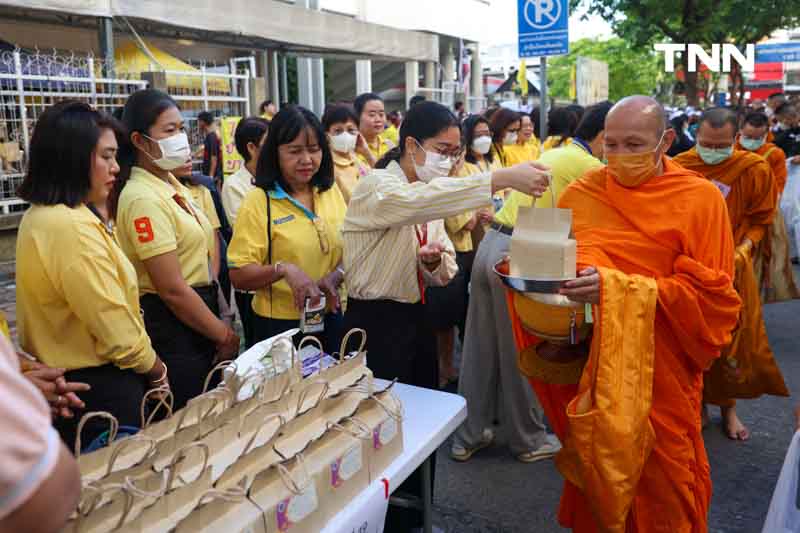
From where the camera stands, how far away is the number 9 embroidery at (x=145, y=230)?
8.57 ft

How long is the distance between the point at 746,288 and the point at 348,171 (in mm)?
2658

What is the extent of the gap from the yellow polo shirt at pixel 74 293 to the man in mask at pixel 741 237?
2.99 metres

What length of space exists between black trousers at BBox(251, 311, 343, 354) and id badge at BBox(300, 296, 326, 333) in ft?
0.41

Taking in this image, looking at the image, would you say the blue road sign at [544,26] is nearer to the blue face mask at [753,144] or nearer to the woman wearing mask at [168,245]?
the blue face mask at [753,144]

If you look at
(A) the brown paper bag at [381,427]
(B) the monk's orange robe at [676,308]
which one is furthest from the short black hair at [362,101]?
(A) the brown paper bag at [381,427]

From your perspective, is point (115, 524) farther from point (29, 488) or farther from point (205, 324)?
point (205, 324)

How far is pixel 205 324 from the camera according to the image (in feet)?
8.99

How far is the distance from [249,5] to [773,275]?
25.0 feet

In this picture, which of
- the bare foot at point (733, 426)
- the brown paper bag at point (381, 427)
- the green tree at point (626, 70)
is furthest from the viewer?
the green tree at point (626, 70)

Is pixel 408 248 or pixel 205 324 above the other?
pixel 408 248

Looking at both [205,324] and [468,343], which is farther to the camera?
[468,343]

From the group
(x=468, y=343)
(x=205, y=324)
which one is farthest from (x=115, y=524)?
(x=468, y=343)

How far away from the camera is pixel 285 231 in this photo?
2.97 m

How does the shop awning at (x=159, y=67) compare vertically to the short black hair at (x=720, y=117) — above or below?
above
